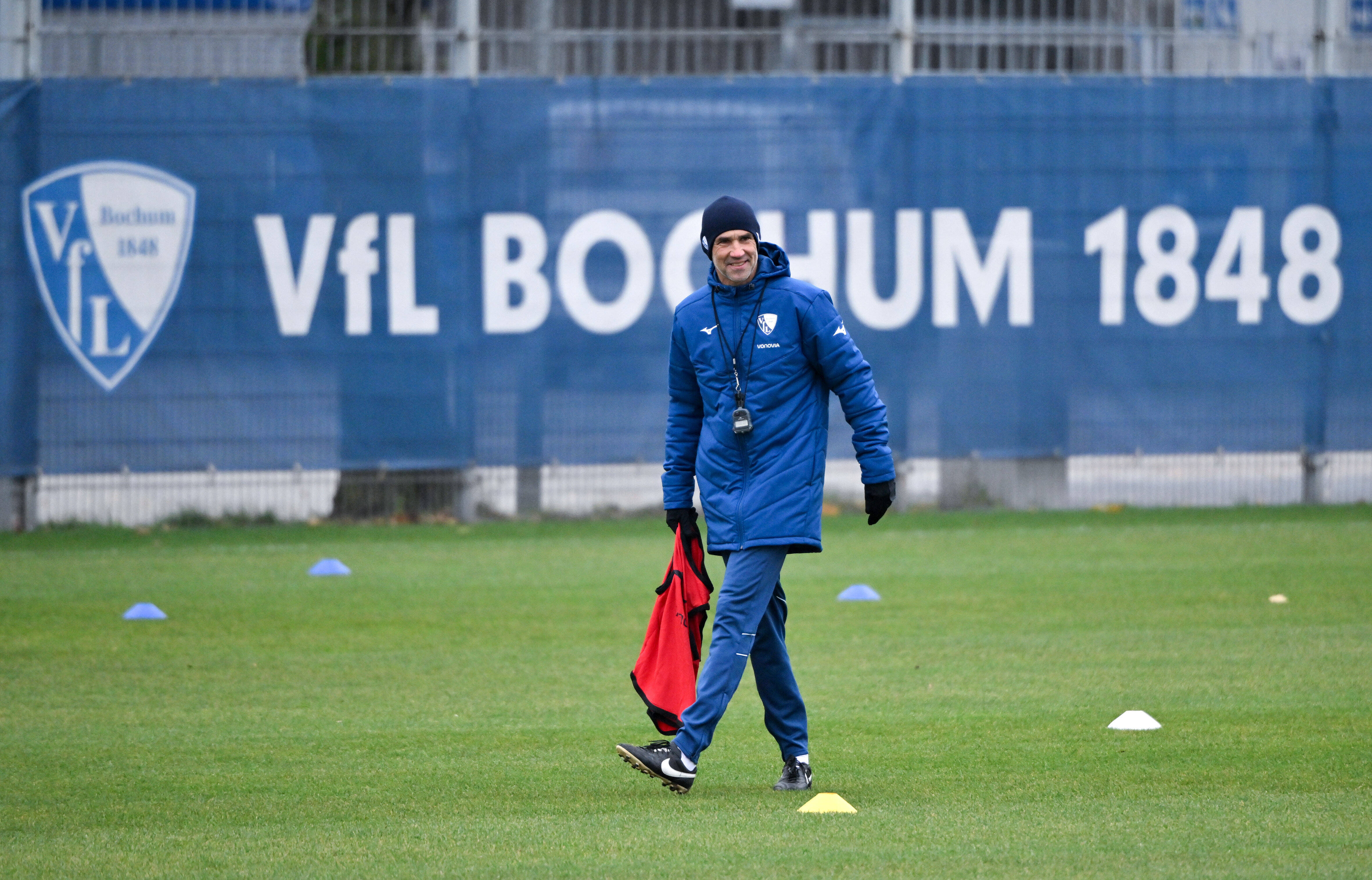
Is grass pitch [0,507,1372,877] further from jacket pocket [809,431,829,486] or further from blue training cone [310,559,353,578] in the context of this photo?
jacket pocket [809,431,829,486]

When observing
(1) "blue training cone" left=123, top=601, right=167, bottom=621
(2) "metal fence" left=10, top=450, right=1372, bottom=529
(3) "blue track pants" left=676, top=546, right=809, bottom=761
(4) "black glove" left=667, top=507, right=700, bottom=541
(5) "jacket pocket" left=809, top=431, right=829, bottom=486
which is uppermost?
(5) "jacket pocket" left=809, top=431, right=829, bottom=486

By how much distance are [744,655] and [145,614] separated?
5210 mm

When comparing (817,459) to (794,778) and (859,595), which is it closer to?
(794,778)

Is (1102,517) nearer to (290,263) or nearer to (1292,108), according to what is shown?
(1292,108)

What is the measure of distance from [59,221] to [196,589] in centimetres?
428

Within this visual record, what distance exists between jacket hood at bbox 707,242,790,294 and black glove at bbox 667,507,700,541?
0.75m

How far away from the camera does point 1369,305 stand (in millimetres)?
15125

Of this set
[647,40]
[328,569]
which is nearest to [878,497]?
[328,569]

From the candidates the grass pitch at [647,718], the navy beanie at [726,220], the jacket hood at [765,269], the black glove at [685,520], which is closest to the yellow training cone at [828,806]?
the grass pitch at [647,718]

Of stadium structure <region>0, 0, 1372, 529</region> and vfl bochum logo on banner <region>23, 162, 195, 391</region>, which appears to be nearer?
vfl bochum logo on banner <region>23, 162, 195, 391</region>

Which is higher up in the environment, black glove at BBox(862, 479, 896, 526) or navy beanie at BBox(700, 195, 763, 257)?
navy beanie at BBox(700, 195, 763, 257)

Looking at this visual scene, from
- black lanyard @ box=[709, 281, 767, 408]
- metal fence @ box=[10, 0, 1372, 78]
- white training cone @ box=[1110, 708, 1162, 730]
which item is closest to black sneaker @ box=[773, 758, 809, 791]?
black lanyard @ box=[709, 281, 767, 408]

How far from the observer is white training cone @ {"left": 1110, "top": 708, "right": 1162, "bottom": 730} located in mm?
6723

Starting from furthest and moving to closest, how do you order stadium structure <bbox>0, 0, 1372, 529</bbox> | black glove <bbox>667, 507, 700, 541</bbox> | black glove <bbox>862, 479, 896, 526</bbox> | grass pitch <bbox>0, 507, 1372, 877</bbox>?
stadium structure <bbox>0, 0, 1372, 529</bbox>, black glove <bbox>667, 507, 700, 541</bbox>, black glove <bbox>862, 479, 896, 526</bbox>, grass pitch <bbox>0, 507, 1372, 877</bbox>
